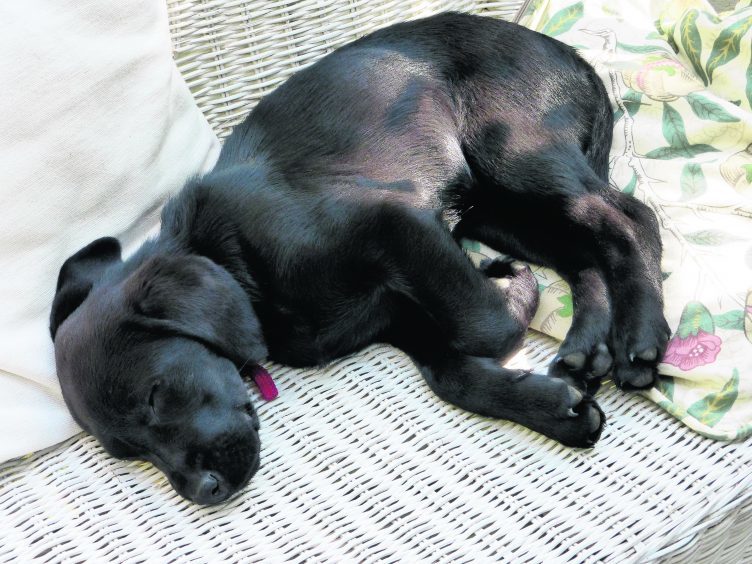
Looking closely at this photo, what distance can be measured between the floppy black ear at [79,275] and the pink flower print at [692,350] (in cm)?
148

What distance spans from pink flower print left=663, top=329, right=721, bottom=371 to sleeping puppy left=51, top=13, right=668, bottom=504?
36 millimetres

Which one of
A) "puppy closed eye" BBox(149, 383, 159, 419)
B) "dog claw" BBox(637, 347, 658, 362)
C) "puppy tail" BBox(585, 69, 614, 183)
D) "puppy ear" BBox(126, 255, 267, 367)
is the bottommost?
"puppy closed eye" BBox(149, 383, 159, 419)

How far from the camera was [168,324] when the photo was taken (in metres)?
1.96

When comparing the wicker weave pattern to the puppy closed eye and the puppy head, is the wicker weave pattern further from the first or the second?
the puppy closed eye

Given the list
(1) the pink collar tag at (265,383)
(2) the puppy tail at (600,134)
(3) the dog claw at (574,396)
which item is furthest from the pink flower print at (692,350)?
(1) the pink collar tag at (265,383)

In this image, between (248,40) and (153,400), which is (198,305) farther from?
(248,40)

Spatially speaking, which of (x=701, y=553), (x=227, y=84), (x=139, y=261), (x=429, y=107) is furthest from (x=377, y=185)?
(x=701, y=553)

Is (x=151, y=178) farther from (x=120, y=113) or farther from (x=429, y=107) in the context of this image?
(x=429, y=107)

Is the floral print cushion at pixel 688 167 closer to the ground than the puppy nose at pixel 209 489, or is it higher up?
higher up

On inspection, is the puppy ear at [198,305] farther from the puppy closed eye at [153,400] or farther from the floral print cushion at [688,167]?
the floral print cushion at [688,167]

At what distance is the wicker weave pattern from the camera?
8.87 feet

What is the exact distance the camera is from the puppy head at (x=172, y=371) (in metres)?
1.92

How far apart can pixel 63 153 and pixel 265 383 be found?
84cm

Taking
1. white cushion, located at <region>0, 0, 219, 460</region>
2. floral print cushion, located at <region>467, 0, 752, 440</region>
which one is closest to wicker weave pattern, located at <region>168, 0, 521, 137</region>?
white cushion, located at <region>0, 0, 219, 460</region>
